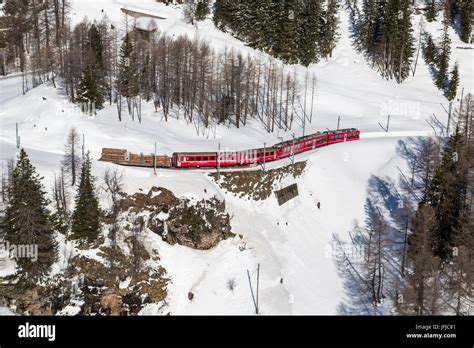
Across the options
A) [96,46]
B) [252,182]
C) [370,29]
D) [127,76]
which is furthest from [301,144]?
[370,29]

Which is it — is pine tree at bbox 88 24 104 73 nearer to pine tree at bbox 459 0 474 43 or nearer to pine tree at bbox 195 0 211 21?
pine tree at bbox 195 0 211 21

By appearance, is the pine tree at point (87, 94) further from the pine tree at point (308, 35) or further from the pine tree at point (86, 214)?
the pine tree at point (308, 35)

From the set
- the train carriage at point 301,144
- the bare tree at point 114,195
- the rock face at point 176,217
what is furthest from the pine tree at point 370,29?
the bare tree at point 114,195

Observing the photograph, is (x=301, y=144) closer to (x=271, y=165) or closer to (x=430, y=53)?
(x=271, y=165)

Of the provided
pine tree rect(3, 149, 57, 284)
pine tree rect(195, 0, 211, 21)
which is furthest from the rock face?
pine tree rect(195, 0, 211, 21)

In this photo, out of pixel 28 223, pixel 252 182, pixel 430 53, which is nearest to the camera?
pixel 28 223

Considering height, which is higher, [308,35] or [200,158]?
[308,35]
